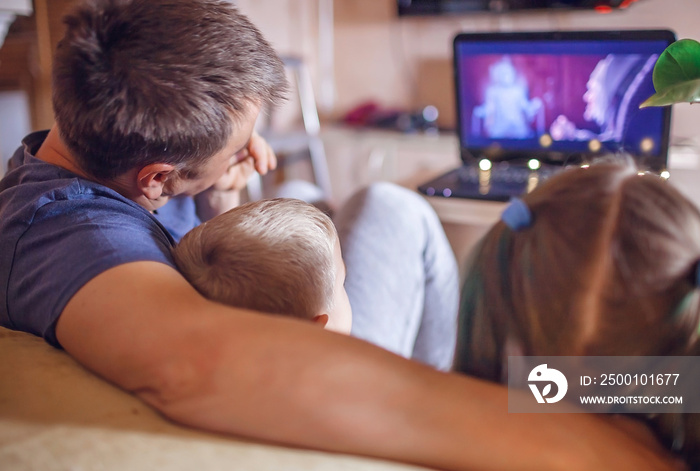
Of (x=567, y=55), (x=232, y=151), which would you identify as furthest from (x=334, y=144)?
(x=232, y=151)

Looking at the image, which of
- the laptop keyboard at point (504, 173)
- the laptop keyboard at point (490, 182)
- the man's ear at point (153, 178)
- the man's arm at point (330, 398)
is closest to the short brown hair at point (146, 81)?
the man's ear at point (153, 178)

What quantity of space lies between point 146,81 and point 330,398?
1.23 feet

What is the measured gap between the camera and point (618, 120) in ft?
4.39

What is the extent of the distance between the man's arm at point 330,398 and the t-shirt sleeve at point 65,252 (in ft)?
0.23

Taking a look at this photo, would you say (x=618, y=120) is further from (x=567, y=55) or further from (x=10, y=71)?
(x=10, y=71)

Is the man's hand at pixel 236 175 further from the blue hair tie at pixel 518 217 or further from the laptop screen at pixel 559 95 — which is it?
the laptop screen at pixel 559 95

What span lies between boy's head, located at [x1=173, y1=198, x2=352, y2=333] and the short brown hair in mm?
105

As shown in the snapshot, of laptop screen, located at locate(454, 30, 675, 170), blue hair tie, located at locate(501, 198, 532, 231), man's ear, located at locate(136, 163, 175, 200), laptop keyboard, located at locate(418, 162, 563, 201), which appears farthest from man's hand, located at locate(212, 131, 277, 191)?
laptop screen, located at locate(454, 30, 675, 170)

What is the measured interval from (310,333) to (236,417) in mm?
87

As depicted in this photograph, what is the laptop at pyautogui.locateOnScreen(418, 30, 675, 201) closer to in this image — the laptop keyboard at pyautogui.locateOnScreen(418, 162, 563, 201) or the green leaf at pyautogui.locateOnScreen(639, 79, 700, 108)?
the laptop keyboard at pyautogui.locateOnScreen(418, 162, 563, 201)

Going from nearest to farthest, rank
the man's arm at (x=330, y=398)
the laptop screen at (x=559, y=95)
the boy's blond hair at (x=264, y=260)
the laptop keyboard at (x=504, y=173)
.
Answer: the man's arm at (x=330, y=398)
the boy's blond hair at (x=264, y=260)
the laptop screen at (x=559, y=95)
the laptop keyboard at (x=504, y=173)

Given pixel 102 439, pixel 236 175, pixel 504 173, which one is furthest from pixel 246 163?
pixel 504 173

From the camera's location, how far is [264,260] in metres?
0.58

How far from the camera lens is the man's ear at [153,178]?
0.66 meters
